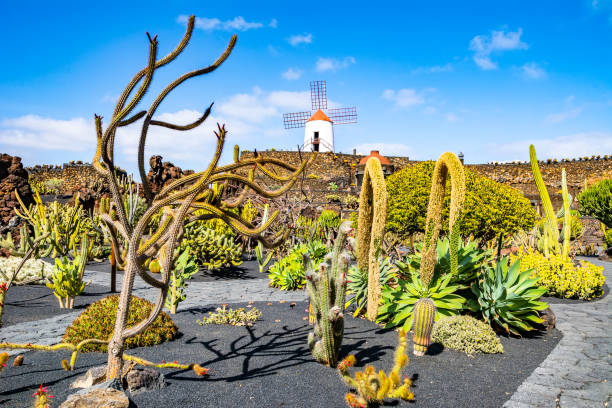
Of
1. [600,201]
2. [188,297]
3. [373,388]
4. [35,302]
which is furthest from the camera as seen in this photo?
[600,201]

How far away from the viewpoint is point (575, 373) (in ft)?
12.5

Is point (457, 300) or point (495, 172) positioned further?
point (495, 172)

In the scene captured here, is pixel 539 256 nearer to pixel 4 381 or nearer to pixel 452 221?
pixel 452 221

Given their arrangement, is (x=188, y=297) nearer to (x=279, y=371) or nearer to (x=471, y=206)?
(x=279, y=371)

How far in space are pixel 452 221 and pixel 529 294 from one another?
1868 mm

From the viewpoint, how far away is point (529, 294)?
16.1ft

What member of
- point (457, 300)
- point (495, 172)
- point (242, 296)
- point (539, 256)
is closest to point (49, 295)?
point (242, 296)

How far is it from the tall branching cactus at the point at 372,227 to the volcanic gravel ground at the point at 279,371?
2.33 feet

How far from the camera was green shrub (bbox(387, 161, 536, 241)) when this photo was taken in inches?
297

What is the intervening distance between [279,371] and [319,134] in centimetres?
4021

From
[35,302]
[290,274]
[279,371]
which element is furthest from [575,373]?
[35,302]

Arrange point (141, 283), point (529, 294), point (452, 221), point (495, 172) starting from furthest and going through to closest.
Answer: point (495, 172), point (141, 283), point (529, 294), point (452, 221)

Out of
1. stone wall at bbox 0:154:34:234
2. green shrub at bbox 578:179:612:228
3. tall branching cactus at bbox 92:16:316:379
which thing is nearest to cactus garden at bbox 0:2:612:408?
tall branching cactus at bbox 92:16:316:379

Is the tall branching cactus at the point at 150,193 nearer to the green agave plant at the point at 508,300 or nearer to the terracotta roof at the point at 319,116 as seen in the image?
the green agave plant at the point at 508,300
